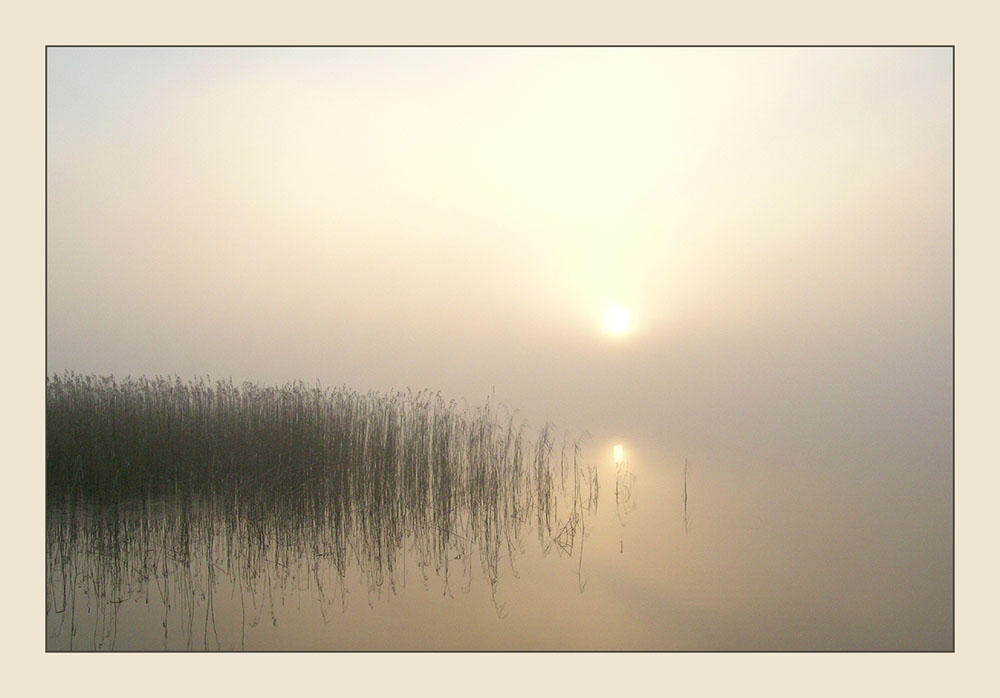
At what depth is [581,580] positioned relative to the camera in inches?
131

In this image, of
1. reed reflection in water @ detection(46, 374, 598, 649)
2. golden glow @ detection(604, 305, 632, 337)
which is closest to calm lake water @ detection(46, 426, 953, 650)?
reed reflection in water @ detection(46, 374, 598, 649)

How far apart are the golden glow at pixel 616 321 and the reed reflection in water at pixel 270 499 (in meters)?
0.57

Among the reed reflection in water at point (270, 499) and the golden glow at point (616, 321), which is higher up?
the golden glow at point (616, 321)

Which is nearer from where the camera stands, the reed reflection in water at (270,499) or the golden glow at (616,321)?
the reed reflection in water at (270,499)

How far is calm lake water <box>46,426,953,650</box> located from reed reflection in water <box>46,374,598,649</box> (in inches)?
0.5

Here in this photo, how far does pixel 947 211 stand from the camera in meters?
3.55

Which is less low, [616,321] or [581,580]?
[616,321]

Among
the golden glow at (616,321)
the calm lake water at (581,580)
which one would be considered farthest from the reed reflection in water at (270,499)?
the golden glow at (616,321)

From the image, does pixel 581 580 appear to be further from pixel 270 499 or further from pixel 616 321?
pixel 270 499

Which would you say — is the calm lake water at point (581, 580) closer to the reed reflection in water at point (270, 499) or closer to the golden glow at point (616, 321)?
the reed reflection in water at point (270, 499)

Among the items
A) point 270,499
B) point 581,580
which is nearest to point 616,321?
point 581,580

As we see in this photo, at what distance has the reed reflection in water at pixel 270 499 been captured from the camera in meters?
3.33

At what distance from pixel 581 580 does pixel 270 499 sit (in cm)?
140

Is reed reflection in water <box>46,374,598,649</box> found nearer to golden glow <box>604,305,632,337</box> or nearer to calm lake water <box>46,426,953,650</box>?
calm lake water <box>46,426,953,650</box>
